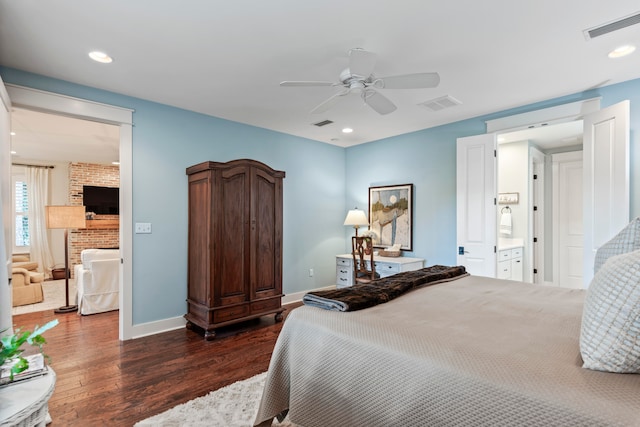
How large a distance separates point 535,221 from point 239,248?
16.9ft

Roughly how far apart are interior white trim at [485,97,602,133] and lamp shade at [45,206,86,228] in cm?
578

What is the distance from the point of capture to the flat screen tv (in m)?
7.44

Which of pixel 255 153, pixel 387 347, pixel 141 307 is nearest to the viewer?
pixel 387 347

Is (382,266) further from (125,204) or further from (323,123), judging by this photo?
(125,204)

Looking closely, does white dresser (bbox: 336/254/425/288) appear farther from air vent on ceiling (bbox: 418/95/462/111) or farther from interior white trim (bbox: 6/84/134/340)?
interior white trim (bbox: 6/84/134/340)

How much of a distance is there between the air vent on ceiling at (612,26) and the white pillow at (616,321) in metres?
2.00

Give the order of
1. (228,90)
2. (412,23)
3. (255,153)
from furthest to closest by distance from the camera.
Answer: (255,153), (228,90), (412,23)

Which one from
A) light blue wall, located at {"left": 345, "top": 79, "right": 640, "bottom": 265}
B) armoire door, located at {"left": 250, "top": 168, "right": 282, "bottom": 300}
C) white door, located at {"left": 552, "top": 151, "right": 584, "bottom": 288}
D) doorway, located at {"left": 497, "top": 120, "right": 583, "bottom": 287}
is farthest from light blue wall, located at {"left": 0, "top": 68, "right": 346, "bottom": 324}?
white door, located at {"left": 552, "top": 151, "right": 584, "bottom": 288}

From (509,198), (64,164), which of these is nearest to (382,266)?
(509,198)

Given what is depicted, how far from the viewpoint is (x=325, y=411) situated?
5.20ft

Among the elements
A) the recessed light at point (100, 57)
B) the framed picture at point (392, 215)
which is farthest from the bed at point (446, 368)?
the framed picture at point (392, 215)

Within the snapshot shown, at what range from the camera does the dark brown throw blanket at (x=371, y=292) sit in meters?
1.86

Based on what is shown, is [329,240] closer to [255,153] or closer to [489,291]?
[255,153]

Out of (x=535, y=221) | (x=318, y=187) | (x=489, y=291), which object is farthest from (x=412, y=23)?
(x=535, y=221)
